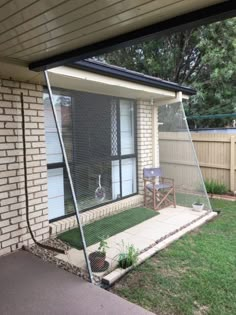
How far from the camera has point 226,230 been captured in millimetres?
3908

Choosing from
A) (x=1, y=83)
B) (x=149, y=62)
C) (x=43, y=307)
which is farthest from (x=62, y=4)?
(x=149, y=62)

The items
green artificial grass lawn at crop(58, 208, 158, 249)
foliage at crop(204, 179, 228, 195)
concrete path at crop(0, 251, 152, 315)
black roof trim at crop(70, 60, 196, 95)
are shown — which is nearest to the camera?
concrete path at crop(0, 251, 152, 315)

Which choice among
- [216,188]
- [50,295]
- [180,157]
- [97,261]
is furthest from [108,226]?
[216,188]

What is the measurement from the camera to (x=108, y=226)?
388 cm

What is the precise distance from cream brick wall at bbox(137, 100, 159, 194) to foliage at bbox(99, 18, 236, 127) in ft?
14.3

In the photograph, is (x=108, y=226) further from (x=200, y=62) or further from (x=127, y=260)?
(x=200, y=62)

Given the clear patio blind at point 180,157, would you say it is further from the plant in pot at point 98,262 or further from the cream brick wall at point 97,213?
the plant in pot at point 98,262

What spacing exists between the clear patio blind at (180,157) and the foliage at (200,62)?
4.30 meters

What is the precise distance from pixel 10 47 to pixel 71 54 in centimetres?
50

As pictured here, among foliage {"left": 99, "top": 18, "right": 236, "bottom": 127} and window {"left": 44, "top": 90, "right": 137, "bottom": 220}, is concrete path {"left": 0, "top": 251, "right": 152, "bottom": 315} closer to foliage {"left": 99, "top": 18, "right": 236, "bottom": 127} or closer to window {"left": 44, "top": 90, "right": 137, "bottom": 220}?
window {"left": 44, "top": 90, "right": 137, "bottom": 220}

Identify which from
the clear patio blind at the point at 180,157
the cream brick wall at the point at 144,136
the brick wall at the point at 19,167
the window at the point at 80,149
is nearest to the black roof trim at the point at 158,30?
the brick wall at the point at 19,167

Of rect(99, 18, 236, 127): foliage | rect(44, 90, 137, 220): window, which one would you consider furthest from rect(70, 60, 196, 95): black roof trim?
rect(99, 18, 236, 127): foliage

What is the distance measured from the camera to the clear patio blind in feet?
15.8

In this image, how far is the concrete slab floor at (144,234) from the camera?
2.98 meters
